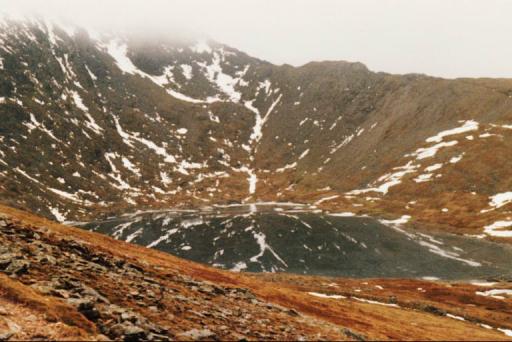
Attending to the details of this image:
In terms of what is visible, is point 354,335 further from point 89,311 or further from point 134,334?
point 89,311

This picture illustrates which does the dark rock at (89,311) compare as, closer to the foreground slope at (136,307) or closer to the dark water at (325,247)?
the foreground slope at (136,307)

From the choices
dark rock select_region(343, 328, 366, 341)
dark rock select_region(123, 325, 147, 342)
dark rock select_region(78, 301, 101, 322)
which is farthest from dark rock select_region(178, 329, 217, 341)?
dark rock select_region(343, 328, 366, 341)

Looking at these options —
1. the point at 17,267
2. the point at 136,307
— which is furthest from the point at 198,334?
the point at 17,267

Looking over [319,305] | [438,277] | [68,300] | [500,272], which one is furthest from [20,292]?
[500,272]

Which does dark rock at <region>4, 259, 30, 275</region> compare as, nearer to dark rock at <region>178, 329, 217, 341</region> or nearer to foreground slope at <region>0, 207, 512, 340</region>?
foreground slope at <region>0, 207, 512, 340</region>

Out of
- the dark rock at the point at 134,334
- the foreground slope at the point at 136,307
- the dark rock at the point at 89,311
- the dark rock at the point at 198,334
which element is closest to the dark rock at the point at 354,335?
the foreground slope at the point at 136,307

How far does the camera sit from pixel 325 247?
488ft

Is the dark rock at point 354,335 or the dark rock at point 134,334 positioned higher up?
the dark rock at point 354,335

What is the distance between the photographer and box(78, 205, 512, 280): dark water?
124 metres

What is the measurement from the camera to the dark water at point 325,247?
124 m

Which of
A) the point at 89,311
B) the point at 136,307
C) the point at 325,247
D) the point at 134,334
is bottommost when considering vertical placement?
the point at 134,334

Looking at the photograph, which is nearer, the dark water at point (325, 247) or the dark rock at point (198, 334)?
the dark rock at point (198, 334)

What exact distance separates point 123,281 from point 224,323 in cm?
754

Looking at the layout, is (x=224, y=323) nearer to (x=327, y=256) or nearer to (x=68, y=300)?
(x=68, y=300)
